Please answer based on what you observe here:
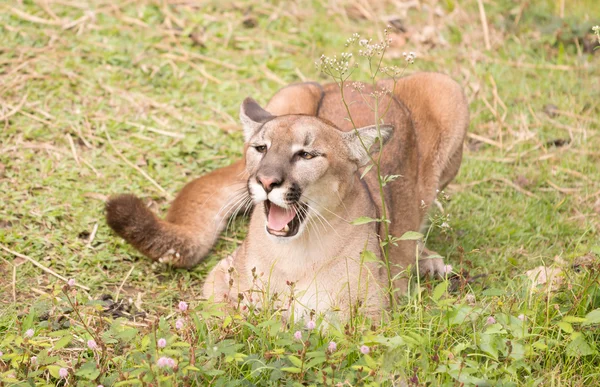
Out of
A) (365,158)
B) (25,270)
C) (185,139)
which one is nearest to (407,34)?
(185,139)

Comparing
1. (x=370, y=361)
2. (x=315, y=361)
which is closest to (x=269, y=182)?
(x=315, y=361)

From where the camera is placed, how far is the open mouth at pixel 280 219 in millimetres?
4148

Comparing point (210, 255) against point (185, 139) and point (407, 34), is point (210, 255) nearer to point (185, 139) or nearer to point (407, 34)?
point (185, 139)

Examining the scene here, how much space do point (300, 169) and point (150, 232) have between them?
127 centimetres

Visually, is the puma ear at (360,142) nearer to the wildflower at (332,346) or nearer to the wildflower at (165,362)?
the wildflower at (332,346)

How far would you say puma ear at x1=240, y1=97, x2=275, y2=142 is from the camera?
455 centimetres

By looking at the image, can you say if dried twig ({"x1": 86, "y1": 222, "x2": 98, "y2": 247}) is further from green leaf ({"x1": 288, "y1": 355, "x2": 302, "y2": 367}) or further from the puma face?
green leaf ({"x1": 288, "y1": 355, "x2": 302, "y2": 367})

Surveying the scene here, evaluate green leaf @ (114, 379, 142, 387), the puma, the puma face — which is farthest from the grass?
the puma face

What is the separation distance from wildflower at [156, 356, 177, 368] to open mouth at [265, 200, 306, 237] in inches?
42.7

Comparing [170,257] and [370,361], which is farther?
[170,257]

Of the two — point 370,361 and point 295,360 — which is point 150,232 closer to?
point 295,360

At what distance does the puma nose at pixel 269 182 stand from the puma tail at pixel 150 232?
1.18 metres

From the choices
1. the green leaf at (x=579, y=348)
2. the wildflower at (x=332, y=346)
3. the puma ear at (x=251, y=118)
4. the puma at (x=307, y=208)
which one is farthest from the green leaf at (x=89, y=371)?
the green leaf at (x=579, y=348)

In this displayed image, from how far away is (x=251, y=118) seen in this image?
15.2 ft
